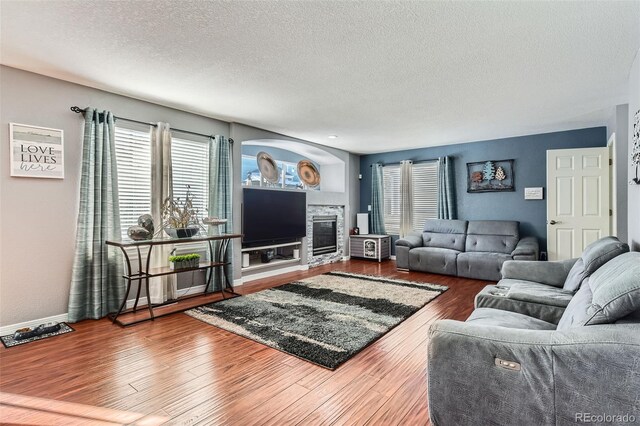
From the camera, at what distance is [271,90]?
346 centimetres

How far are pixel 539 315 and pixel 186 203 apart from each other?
12.4ft

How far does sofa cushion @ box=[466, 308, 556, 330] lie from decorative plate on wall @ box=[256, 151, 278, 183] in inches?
165

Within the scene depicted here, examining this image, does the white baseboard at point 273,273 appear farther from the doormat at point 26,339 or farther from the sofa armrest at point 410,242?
the doormat at point 26,339

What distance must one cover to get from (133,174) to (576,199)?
20.6 ft

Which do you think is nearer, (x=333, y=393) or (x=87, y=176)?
(x=333, y=393)

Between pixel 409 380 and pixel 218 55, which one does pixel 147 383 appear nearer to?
pixel 409 380

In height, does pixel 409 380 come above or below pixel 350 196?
below

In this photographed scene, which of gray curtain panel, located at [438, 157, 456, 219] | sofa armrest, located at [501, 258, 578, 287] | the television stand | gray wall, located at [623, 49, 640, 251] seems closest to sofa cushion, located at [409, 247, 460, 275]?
gray curtain panel, located at [438, 157, 456, 219]

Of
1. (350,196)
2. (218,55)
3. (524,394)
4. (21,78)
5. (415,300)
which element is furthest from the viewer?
(350,196)

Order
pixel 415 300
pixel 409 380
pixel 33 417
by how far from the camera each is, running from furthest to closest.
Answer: pixel 415 300 < pixel 409 380 < pixel 33 417

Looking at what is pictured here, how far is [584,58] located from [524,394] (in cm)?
288

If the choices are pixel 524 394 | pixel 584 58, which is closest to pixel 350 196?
pixel 584 58

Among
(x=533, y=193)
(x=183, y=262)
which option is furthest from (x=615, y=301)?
(x=533, y=193)

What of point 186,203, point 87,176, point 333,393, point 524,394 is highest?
point 87,176
